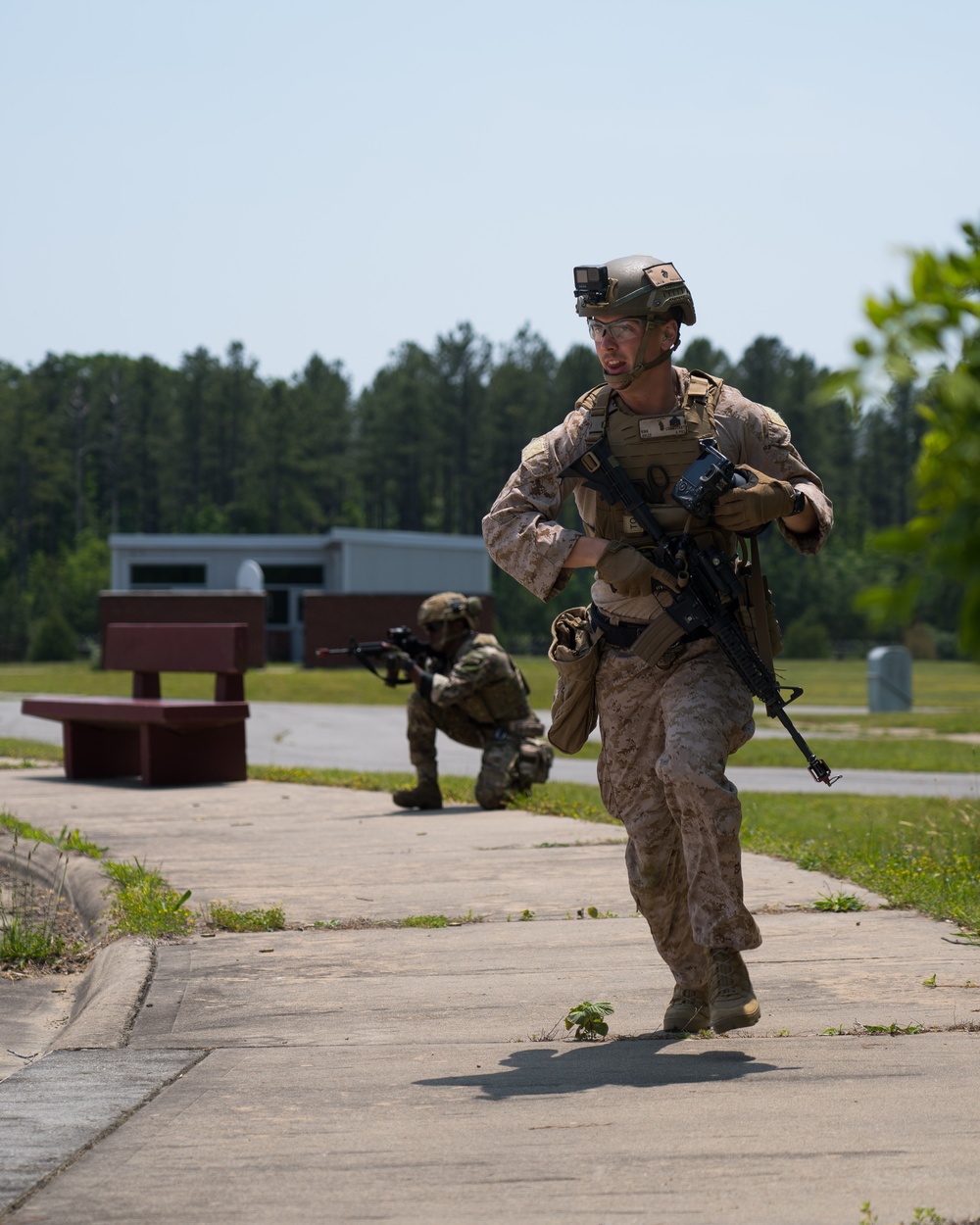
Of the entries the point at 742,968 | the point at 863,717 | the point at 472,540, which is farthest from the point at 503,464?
the point at 742,968

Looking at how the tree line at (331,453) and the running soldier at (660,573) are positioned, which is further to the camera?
the tree line at (331,453)

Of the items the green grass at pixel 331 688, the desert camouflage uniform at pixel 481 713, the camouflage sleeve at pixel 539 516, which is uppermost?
the camouflage sleeve at pixel 539 516

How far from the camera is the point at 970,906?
5902 millimetres

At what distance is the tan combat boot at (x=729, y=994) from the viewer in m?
4.11

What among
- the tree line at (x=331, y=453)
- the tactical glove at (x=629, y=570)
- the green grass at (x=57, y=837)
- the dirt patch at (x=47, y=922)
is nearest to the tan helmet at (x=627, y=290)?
the tactical glove at (x=629, y=570)

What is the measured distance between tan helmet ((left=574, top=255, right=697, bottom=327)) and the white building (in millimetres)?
54720

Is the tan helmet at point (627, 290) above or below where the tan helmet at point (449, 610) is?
above

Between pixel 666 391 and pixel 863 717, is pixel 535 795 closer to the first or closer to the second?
pixel 666 391

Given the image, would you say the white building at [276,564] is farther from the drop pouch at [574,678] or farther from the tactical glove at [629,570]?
the tactical glove at [629,570]

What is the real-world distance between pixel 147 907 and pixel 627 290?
117 inches

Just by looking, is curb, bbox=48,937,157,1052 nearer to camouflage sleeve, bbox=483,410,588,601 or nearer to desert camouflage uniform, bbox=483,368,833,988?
desert camouflage uniform, bbox=483,368,833,988

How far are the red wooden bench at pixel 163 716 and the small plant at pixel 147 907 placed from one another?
427 cm

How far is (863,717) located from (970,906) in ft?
70.9

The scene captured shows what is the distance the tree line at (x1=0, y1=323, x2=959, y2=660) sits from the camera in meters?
97.1
